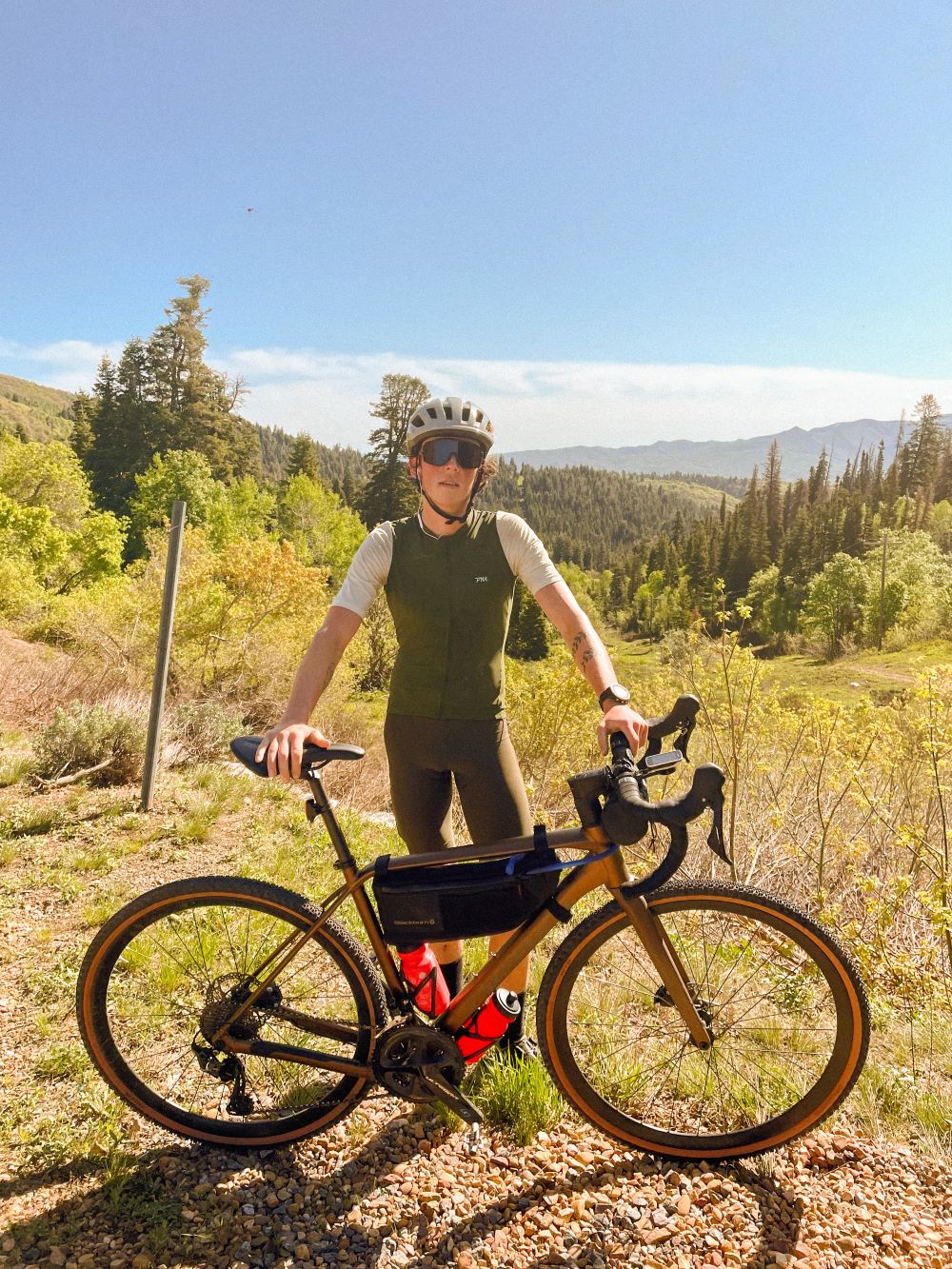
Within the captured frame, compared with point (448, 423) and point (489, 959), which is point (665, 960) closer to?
point (489, 959)

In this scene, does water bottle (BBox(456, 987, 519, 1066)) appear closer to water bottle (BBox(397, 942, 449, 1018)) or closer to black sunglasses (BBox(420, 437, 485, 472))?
water bottle (BBox(397, 942, 449, 1018))

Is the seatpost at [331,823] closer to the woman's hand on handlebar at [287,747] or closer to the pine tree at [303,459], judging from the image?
the woman's hand on handlebar at [287,747]

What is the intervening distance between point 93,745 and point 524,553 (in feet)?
18.1

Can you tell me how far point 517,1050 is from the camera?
276cm

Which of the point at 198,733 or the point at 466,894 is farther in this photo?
the point at 198,733

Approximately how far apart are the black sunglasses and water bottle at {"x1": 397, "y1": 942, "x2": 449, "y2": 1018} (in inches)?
67.5

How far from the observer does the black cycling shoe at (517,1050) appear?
8.84 ft

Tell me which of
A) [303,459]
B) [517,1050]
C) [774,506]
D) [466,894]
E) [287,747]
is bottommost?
[517,1050]

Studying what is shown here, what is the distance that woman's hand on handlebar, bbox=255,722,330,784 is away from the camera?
211cm

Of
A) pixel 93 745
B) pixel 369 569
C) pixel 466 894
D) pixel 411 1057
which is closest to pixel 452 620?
pixel 369 569

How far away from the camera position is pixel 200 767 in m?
6.92

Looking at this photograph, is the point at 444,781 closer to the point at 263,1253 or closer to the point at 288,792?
the point at 263,1253

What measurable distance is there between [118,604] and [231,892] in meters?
16.8

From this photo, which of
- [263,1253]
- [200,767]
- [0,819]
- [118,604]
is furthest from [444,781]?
[118,604]
